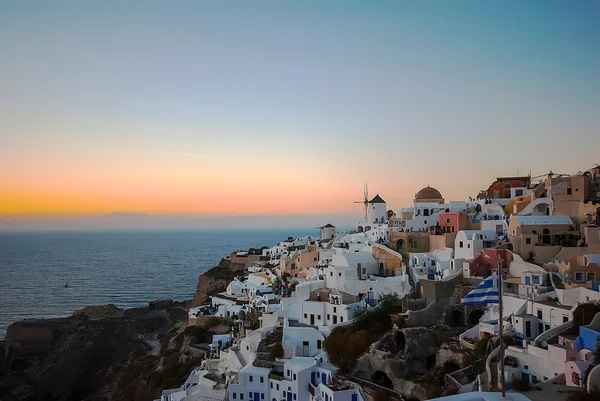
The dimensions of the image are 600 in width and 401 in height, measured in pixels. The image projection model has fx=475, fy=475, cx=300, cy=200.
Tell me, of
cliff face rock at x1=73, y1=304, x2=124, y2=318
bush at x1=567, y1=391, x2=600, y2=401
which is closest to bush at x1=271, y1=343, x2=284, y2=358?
bush at x1=567, y1=391, x2=600, y2=401

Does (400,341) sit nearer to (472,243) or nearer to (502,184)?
(472,243)

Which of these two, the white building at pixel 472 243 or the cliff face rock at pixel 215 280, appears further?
the cliff face rock at pixel 215 280

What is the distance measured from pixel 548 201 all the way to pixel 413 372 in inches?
666

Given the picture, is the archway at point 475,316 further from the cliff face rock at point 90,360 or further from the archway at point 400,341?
the cliff face rock at point 90,360

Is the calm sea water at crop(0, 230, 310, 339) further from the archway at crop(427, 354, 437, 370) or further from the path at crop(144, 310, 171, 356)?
the archway at crop(427, 354, 437, 370)

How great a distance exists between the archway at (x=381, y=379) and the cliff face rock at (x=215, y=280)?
34.2m

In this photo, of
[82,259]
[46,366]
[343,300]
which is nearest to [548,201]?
[343,300]

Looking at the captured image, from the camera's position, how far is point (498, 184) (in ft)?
144

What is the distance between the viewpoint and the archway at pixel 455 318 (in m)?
27.0

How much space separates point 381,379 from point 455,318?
5.71m

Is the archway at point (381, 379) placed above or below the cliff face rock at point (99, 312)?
above

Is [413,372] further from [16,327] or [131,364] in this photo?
[16,327]

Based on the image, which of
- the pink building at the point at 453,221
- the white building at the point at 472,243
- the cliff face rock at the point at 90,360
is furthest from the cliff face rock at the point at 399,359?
the cliff face rock at the point at 90,360

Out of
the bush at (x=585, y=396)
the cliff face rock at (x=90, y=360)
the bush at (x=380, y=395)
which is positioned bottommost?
the cliff face rock at (x=90, y=360)
